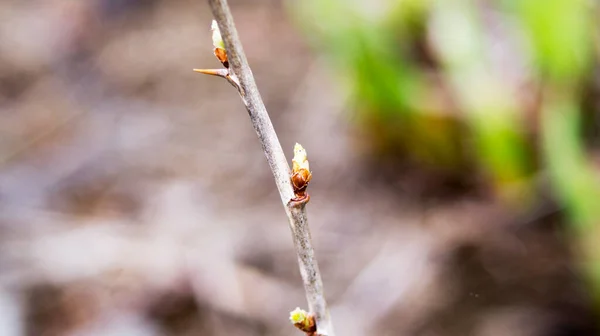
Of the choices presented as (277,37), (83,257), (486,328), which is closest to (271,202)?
(83,257)

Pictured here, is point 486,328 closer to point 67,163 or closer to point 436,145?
point 436,145

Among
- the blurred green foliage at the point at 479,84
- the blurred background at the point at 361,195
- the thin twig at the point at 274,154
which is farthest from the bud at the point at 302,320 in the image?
the blurred green foliage at the point at 479,84

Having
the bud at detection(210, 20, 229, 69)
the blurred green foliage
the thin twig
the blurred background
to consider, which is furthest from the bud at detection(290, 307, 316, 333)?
the blurred green foliage

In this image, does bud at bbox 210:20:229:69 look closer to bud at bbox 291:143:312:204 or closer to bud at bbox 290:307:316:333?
bud at bbox 291:143:312:204

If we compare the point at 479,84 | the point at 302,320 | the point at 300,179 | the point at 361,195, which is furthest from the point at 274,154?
the point at 361,195

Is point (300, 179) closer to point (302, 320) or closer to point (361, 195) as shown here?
point (302, 320)

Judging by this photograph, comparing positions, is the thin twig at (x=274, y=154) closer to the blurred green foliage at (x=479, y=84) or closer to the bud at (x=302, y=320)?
the bud at (x=302, y=320)
